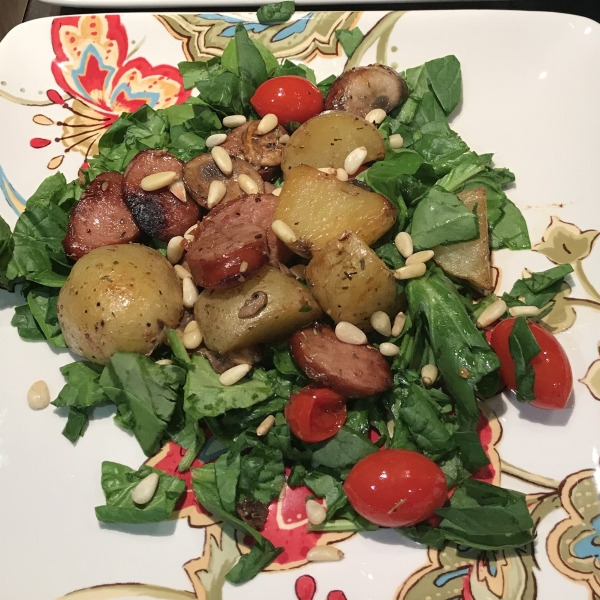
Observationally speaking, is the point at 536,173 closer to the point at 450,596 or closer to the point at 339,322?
the point at 339,322

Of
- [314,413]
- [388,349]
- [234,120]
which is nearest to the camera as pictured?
[314,413]

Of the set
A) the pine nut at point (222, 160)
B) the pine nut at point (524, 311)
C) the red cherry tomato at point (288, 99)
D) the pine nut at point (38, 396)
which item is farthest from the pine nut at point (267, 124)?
the pine nut at point (38, 396)

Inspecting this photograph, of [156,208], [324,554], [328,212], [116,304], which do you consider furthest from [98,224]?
[324,554]

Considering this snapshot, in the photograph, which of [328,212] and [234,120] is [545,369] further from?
[234,120]

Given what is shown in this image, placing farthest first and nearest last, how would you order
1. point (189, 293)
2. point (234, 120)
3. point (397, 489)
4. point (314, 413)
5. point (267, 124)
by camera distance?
point (234, 120) → point (267, 124) → point (189, 293) → point (314, 413) → point (397, 489)

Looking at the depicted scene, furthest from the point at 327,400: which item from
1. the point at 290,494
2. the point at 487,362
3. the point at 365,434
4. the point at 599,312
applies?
the point at 599,312

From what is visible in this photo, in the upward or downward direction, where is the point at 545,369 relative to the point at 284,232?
downward
